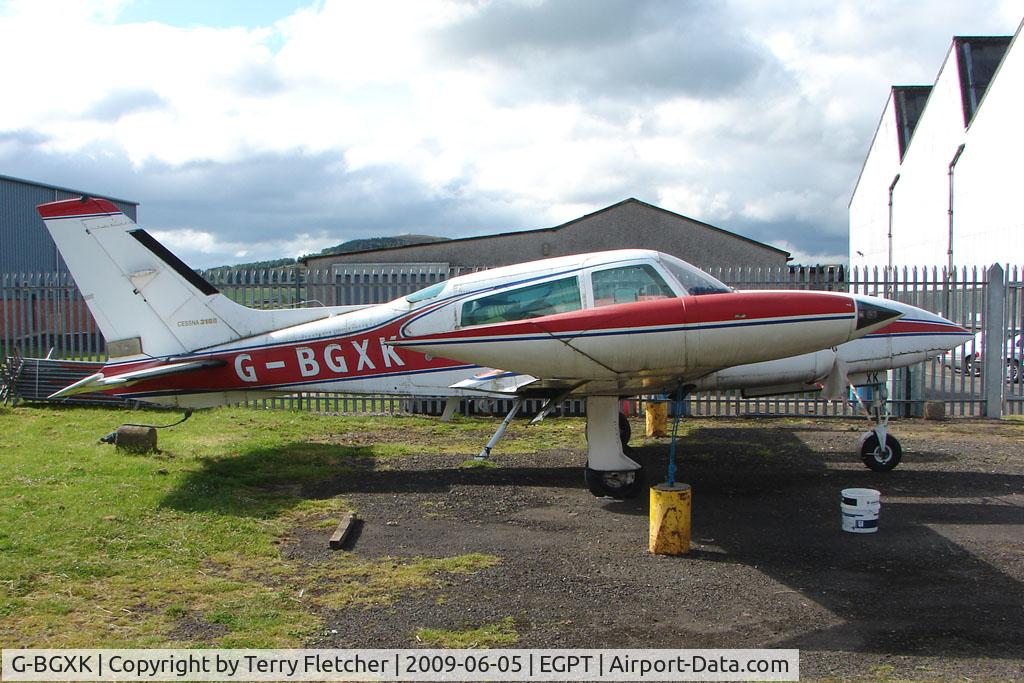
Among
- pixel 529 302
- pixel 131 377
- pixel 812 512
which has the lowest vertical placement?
pixel 812 512

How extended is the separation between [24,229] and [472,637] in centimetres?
3263

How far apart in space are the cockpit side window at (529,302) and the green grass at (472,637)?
3.50 m

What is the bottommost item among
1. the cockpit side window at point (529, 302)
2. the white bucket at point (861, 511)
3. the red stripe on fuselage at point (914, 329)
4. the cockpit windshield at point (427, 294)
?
the white bucket at point (861, 511)

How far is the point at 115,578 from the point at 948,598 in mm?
5745

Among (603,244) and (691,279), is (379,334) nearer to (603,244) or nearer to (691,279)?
(691,279)

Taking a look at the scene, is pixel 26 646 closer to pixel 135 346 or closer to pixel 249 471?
pixel 249 471

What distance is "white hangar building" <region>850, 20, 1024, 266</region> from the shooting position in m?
25.0

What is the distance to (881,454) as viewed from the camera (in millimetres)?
9266

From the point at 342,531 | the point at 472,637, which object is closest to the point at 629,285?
the point at 342,531

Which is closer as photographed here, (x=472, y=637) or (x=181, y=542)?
(x=472, y=637)

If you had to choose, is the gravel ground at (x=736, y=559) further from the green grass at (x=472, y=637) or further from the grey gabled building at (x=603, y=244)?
the grey gabled building at (x=603, y=244)

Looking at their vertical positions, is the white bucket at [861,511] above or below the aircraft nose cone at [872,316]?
below

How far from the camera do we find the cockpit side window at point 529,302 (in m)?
7.91

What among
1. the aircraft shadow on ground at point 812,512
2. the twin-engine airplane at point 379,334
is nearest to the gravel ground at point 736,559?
the aircraft shadow on ground at point 812,512
